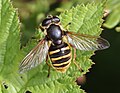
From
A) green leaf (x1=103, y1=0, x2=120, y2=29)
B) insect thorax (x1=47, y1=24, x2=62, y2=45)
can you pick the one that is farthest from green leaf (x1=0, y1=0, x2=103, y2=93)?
green leaf (x1=103, y1=0, x2=120, y2=29)

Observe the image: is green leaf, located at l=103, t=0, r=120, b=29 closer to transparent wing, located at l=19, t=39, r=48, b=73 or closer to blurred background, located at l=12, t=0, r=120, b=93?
blurred background, located at l=12, t=0, r=120, b=93

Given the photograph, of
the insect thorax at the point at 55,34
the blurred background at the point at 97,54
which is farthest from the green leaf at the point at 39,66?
the blurred background at the point at 97,54

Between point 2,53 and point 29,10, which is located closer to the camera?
point 2,53

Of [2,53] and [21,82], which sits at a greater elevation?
[2,53]

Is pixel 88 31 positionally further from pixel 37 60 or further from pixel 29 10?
pixel 29 10

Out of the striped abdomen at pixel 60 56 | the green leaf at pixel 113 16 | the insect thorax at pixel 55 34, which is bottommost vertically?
the striped abdomen at pixel 60 56

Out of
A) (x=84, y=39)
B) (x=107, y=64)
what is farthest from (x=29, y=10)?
(x=84, y=39)

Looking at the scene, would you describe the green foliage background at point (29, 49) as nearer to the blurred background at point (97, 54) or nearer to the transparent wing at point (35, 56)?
the transparent wing at point (35, 56)
